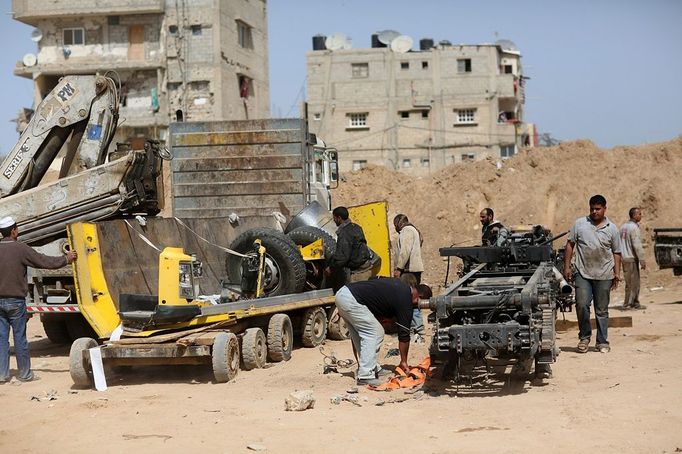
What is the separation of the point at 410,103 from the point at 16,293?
50169mm

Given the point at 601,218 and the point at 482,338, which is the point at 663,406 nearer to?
the point at 482,338

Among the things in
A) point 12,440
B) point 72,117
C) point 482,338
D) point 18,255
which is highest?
point 72,117

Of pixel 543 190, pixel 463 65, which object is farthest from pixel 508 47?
pixel 543 190

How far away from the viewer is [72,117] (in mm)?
14883

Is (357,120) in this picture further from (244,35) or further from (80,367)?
(80,367)

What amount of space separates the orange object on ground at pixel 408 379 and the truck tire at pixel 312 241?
4.04 m

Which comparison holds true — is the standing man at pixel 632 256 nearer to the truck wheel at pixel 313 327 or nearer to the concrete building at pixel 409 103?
the truck wheel at pixel 313 327

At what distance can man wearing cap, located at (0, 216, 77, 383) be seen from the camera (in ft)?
38.7

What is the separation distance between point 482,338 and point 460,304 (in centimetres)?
50

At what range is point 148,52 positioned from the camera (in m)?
53.4

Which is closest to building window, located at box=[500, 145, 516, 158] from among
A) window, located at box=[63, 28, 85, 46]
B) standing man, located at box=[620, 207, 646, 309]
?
window, located at box=[63, 28, 85, 46]

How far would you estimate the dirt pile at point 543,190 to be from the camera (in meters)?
27.7

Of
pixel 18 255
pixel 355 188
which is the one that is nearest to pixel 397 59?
pixel 355 188

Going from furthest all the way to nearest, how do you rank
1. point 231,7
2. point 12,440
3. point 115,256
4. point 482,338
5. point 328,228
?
point 231,7 → point 328,228 → point 115,256 → point 482,338 → point 12,440
